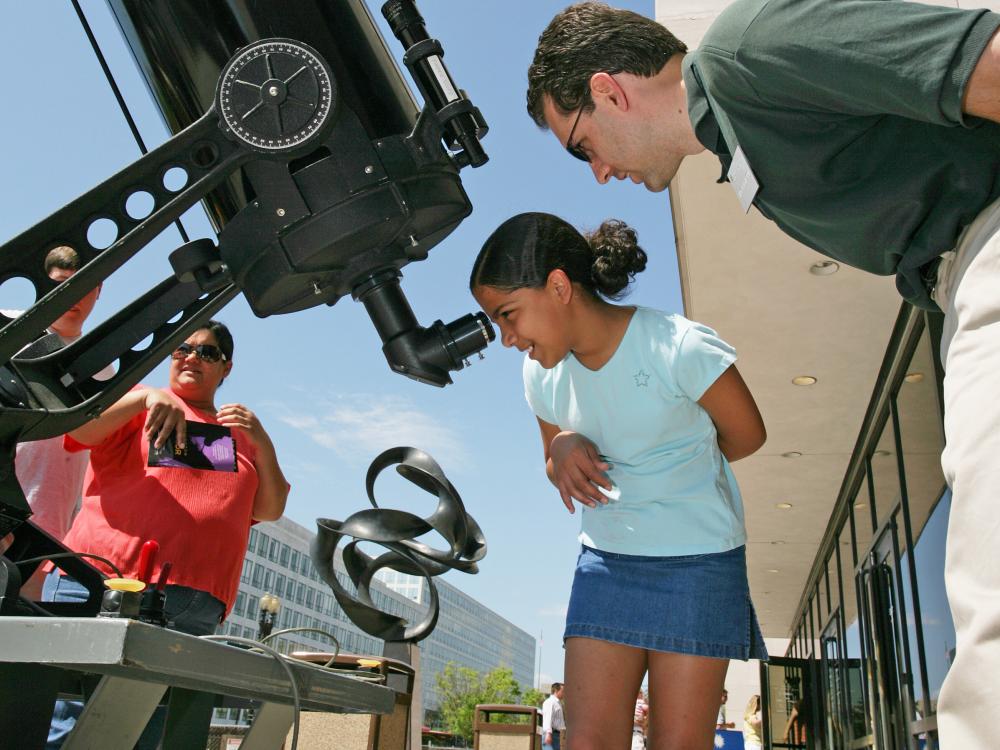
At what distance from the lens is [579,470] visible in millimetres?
1777

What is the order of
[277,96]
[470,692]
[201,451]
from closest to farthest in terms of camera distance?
[277,96] → [201,451] → [470,692]

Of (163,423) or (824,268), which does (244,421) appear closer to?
(163,423)

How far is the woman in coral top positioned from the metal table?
0.69 m

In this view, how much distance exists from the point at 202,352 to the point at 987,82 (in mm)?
2008

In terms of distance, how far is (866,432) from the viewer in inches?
264

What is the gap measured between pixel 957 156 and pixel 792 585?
14801 millimetres

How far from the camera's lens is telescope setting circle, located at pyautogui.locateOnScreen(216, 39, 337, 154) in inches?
51.5

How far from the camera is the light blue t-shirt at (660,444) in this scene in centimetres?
175

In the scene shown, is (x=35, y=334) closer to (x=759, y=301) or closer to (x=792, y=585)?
(x=759, y=301)

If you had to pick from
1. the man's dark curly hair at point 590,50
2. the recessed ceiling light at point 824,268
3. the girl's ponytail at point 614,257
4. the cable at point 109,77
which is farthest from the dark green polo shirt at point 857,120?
the recessed ceiling light at point 824,268

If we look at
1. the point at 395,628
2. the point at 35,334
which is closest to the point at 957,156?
the point at 35,334

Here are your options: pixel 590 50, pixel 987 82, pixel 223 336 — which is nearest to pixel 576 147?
pixel 590 50

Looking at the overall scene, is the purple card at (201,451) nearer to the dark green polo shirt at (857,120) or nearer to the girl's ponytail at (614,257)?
the girl's ponytail at (614,257)

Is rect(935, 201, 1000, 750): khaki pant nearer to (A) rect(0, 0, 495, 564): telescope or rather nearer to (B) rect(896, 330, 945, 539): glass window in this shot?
(A) rect(0, 0, 495, 564): telescope
